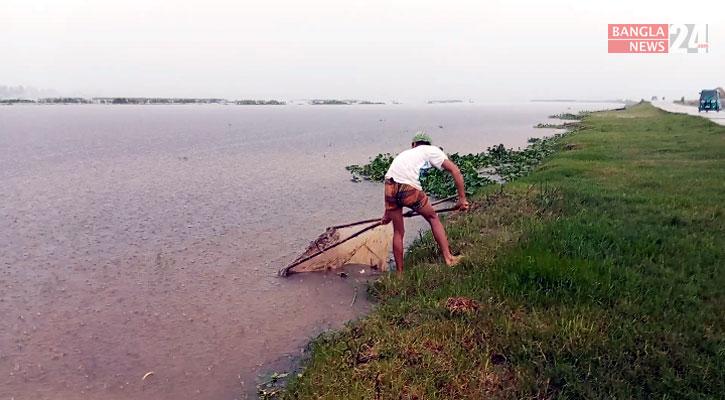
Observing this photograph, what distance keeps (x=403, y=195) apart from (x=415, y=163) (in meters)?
0.53

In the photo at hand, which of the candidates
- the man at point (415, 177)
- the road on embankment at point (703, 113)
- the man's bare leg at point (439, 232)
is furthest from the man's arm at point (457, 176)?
the road on embankment at point (703, 113)

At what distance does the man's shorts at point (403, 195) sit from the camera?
25.0 feet

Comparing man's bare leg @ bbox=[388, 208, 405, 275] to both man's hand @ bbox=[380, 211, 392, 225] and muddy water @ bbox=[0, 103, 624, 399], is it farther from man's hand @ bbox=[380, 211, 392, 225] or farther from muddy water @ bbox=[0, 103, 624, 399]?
muddy water @ bbox=[0, 103, 624, 399]

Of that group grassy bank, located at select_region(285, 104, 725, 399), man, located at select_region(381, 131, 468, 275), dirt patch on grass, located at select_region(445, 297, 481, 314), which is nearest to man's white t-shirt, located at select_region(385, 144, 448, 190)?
man, located at select_region(381, 131, 468, 275)

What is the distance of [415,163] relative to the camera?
7.55 metres

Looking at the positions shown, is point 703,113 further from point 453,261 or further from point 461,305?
point 461,305

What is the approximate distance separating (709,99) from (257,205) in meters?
44.4

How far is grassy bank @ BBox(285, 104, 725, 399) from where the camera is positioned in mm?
4676

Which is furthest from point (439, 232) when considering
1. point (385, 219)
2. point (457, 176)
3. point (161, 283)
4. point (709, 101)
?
point (709, 101)

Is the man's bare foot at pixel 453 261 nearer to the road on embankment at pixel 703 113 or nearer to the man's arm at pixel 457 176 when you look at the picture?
the man's arm at pixel 457 176

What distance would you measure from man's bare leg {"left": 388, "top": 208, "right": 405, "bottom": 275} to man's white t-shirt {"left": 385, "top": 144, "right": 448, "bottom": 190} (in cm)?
63

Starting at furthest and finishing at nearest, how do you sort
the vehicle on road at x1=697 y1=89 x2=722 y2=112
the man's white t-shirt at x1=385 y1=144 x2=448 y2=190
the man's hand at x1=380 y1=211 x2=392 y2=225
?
the vehicle on road at x1=697 y1=89 x2=722 y2=112
the man's hand at x1=380 y1=211 x2=392 y2=225
the man's white t-shirt at x1=385 y1=144 x2=448 y2=190

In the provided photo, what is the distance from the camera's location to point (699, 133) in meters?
23.0

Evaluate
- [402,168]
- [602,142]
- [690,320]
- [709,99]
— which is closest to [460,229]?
[402,168]
